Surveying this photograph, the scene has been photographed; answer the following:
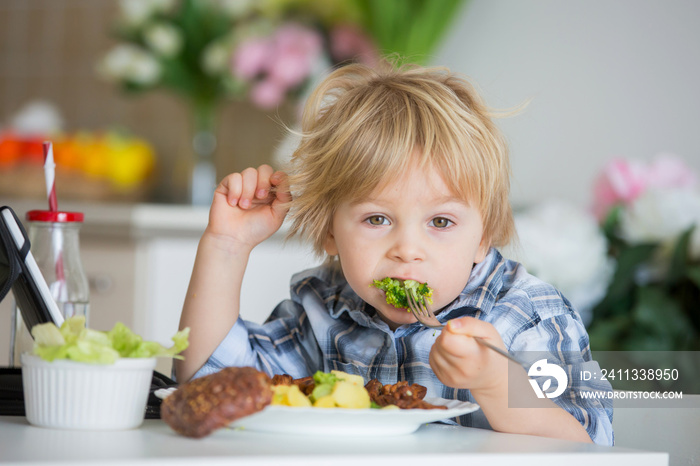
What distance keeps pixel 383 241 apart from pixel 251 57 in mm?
1605

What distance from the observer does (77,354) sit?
0.64m

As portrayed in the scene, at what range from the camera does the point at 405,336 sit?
3.37 ft

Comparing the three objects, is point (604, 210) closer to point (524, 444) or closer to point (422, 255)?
point (422, 255)

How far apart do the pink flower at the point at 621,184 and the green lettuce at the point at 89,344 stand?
1135 millimetres

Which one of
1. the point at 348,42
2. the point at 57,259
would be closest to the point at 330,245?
the point at 57,259

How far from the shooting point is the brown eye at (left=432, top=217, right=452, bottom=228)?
966 mm

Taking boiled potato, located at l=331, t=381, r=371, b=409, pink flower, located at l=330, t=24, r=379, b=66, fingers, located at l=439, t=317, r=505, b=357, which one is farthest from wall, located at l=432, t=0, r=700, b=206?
boiled potato, located at l=331, t=381, r=371, b=409

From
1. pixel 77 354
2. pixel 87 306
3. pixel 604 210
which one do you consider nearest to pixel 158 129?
pixel 604 210

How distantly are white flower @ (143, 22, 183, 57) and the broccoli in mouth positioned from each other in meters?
1.81

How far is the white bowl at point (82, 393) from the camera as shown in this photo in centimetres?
65

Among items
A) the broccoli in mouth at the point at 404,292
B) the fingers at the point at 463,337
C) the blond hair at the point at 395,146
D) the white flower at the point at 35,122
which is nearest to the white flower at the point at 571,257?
the blond hair at the point at 395,146

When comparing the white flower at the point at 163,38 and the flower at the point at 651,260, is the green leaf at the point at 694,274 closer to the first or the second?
the flower at the point at 651,260

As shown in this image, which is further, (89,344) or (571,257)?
(571,257)

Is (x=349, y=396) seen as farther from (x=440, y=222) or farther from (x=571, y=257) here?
(x=571, y=257)
